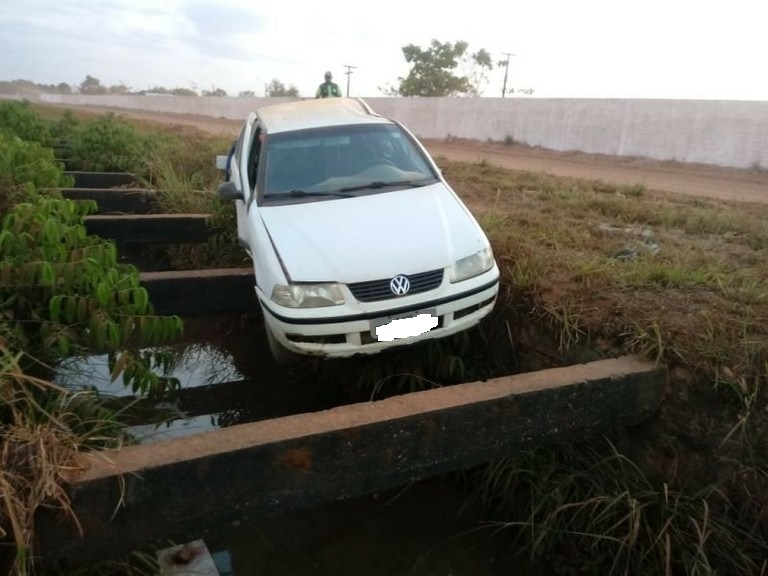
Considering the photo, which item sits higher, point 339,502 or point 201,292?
point 201,292

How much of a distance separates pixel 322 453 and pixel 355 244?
1455 millimetres

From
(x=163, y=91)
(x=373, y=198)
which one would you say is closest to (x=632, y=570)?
(x=373, y=198)

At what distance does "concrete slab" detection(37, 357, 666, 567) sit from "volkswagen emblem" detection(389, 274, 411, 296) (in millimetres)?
662

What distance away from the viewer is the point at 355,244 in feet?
12.5

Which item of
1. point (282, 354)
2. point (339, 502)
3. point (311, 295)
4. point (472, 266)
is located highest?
point (472, 266)

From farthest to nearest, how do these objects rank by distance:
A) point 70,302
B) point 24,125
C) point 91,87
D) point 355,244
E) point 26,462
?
point 91,87, point 24,125, point 355,244, point 70,302, point 26,462

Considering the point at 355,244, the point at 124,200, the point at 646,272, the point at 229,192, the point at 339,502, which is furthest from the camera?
the point at 124,200

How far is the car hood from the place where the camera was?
3.65 m

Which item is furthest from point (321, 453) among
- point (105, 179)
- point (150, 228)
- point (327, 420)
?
point (105, 179)

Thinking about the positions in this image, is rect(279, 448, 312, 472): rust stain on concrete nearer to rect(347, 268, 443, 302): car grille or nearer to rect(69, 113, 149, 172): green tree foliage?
rect(347, 268, 443, 302): car grille

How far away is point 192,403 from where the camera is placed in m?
5.08

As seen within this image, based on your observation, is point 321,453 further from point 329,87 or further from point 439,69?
point 439,69

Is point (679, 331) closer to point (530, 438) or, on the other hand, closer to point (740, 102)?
point (530, 438)

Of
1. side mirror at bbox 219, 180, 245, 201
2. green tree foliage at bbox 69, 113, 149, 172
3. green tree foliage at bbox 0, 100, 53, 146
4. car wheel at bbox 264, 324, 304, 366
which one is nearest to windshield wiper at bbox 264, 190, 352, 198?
side mirror at bbox 219, 180, 245, 201
